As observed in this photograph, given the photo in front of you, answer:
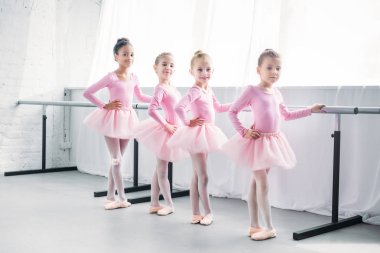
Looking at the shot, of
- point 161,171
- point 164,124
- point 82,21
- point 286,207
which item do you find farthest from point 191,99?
point 82,21

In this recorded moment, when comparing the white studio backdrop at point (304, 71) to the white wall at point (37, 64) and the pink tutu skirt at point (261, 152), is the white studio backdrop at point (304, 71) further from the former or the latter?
the white wall at point (37, 64)

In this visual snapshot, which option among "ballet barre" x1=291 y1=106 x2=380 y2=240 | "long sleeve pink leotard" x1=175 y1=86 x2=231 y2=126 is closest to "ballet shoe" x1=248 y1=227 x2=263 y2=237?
"ballet barre" x1=291 y1=106 x2=380 y2=240

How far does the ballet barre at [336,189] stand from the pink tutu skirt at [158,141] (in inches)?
36.2

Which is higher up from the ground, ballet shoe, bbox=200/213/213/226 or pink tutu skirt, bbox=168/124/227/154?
pink tutu skirt, bbox=168/124/227/154

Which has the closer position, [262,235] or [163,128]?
[262,235]

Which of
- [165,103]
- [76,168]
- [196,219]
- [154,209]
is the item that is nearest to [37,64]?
[76,168]

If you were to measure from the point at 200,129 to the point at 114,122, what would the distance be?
2.39ft

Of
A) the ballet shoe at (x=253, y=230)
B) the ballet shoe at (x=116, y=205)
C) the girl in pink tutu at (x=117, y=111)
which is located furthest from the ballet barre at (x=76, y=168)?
the ballet shoe at (x=253, y=230)

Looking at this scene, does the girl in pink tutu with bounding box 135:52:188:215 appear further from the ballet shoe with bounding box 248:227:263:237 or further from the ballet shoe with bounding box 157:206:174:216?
the ballet shoe with bounding box 248:227:263:237

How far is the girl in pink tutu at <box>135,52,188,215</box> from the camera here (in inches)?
124

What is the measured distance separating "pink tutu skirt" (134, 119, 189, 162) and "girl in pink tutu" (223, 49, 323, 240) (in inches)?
21.6

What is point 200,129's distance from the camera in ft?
9.65

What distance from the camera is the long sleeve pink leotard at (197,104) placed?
2908 mm

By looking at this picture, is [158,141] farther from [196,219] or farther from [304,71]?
[304,71]
